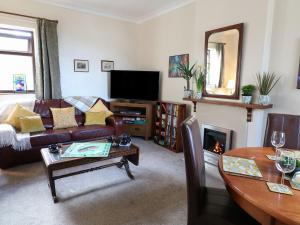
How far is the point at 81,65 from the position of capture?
177 inches

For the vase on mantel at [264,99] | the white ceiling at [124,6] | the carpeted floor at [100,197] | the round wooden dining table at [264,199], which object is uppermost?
the white ceiling at [124,6]

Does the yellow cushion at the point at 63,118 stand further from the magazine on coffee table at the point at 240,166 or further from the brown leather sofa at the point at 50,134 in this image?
the magazine on coffee table at the point at 240,166

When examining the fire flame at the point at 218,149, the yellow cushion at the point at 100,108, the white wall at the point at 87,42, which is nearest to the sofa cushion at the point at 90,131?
the yellow cushion at the point at 100,108

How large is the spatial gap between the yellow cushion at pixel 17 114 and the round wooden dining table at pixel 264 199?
323 cm

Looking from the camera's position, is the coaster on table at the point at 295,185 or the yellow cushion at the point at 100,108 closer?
the coaster on table at the point at 295,185

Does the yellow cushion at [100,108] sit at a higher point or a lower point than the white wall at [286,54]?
lower

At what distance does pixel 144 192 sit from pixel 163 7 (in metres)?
3.53

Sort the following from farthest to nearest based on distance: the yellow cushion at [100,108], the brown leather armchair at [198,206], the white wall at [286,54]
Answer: the yellow cushion at [100,108] < the white wall at [286,54] < the brown leather armchair at [198,206]

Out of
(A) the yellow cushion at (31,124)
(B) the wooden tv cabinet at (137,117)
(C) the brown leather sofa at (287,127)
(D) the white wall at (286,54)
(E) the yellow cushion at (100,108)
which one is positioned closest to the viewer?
(C) the brown leather sofa at (287,127)

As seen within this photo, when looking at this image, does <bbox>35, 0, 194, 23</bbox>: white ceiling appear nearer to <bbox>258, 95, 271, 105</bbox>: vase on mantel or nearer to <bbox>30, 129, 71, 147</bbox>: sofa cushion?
<bbox>258, 95, 271, 105</bbox>: vase on mantel

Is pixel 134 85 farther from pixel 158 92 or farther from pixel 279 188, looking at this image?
pixel 279 188

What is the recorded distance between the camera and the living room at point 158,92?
80.3 inches

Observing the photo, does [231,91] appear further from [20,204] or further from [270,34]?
[20,204]

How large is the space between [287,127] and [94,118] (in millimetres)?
3125
